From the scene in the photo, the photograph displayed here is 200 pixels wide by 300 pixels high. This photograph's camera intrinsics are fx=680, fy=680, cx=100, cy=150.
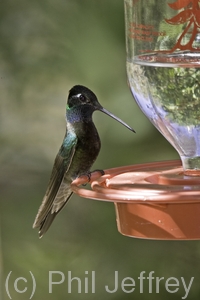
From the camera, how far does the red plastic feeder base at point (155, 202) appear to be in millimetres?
2250

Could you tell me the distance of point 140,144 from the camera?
495 centimetres

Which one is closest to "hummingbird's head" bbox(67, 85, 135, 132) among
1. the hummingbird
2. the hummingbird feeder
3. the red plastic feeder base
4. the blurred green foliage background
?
the hummingbird

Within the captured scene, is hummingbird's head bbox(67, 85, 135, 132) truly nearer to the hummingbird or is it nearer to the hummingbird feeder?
the hummingbird

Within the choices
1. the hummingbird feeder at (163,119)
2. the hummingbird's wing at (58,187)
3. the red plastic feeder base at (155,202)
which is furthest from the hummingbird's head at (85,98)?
the red plastic feeder base at (155,202)

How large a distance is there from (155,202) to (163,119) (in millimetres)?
527

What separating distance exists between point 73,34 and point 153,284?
210 centimetres

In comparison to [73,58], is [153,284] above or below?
below

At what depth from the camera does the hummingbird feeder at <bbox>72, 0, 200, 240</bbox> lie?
236cm

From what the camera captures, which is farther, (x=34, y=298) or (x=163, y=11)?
(x=34, y=298)

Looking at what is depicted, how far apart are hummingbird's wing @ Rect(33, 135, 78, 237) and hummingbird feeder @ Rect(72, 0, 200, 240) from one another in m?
0.56

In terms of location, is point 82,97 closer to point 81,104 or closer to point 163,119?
point 81,104

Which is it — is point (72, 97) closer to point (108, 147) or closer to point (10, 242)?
point (108, 147)

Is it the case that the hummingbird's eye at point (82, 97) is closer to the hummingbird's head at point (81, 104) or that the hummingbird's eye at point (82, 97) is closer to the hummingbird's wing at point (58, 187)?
the hummingbird's head at point (81, 104)

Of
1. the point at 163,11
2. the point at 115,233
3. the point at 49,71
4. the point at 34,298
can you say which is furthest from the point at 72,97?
the point at 34,298
